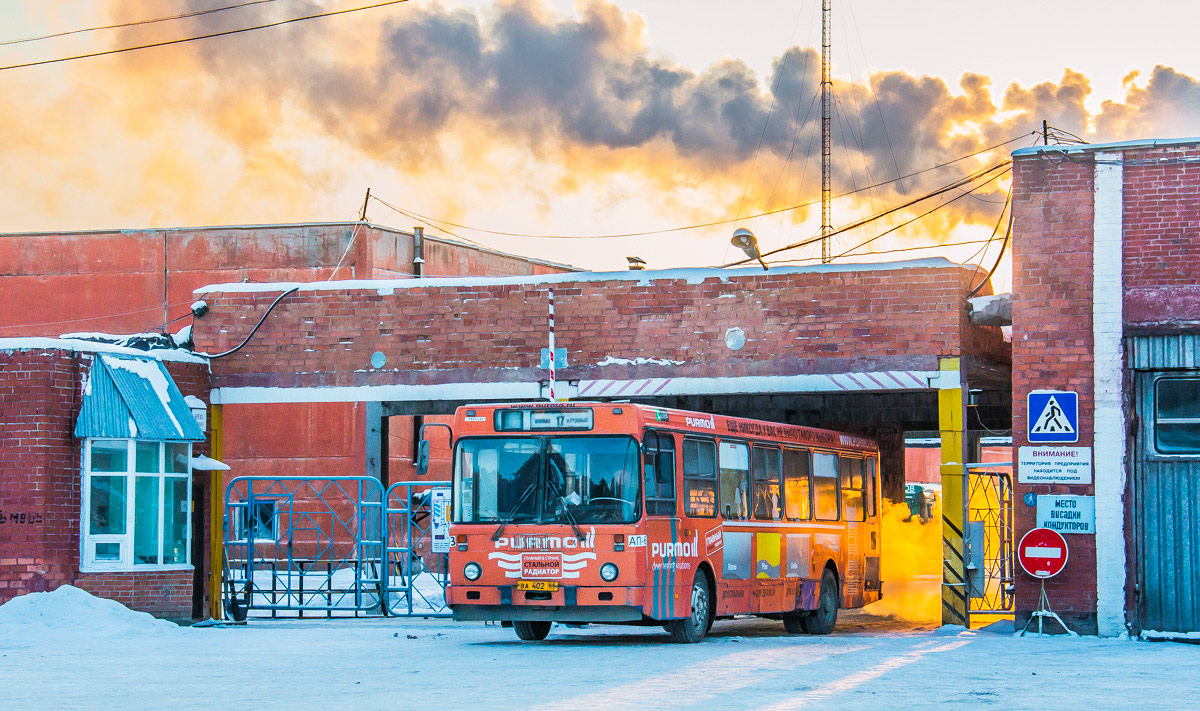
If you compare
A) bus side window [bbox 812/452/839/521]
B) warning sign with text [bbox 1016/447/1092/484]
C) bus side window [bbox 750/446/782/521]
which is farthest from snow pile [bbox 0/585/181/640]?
warning sign with text [bbox 1016/447/1092/484]

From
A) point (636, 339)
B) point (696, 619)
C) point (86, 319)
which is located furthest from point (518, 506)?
point (86, 319)

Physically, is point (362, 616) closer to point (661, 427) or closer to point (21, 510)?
point (21, 510)

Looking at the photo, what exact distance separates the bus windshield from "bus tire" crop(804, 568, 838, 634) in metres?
5.24

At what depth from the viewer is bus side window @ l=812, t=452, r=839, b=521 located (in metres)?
20.7

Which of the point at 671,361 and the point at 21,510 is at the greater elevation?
the point at 671,361

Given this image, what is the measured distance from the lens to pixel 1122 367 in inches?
712

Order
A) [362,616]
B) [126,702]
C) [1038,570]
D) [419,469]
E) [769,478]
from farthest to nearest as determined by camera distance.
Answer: [362,616], [769,478], [1038,570], [419,469], [126,702]

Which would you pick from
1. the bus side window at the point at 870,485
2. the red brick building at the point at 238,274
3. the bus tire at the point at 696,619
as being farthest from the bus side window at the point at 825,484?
the red brick building at the point at 238,274

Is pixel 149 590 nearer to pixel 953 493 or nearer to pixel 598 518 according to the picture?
pixel 598 518

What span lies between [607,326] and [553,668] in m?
8.86

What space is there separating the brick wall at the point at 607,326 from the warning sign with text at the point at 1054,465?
224 cm

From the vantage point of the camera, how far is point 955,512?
19.9 meters

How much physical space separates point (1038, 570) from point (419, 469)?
749 cm

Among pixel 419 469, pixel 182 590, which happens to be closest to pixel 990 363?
pixel 419 469
